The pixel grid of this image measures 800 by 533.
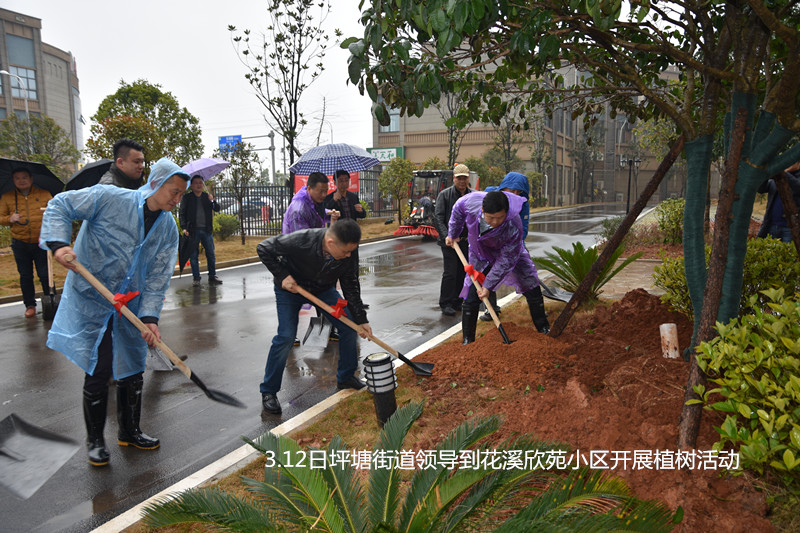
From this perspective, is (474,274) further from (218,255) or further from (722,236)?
(218,255)

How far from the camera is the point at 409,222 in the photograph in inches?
742

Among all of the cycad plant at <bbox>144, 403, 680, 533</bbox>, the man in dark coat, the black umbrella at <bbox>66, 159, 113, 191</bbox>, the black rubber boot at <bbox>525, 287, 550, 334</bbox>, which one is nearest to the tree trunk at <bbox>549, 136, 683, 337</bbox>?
the black rubber boot at <bbox>525, 287, 550, 334</bbox>

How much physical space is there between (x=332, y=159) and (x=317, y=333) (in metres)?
3.08

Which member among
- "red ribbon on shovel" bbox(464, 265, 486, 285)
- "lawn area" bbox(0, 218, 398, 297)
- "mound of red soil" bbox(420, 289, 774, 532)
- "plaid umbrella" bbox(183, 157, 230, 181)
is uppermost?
"plaid umbrella" bbox(183, 157, 230, 181)

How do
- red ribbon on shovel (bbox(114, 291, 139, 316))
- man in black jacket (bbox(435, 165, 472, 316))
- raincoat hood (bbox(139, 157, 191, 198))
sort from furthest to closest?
man in black jacket (bbox(435, 165, 472, 316))
raincoat hood (bbox(139, 157, 191, 198))
red ribbon on shovel (bbox(114, 291, 139, 316))

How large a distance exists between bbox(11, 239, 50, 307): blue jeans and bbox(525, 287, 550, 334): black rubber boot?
6.02 metres

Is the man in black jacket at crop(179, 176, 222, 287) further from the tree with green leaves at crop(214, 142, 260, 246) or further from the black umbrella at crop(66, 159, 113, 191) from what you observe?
the tree with green leaves at crop(214, 142, 260, 246)

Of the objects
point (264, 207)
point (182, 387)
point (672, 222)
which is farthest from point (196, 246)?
point (264, 207)

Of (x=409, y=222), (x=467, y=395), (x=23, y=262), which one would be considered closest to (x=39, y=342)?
(x=23, y=262)

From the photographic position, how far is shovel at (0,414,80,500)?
105 inches

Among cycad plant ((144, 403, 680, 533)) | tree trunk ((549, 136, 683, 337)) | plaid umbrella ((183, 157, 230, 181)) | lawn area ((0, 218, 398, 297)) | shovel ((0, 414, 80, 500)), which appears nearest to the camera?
cycad plant ((144, 403, 680, 533))

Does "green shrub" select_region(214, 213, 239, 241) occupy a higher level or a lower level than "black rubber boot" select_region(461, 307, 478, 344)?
higher

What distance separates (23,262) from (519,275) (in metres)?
6.45

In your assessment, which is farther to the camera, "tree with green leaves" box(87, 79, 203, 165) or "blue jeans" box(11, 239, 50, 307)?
"tree with green leaves" box(87, 79, 203, 165)
